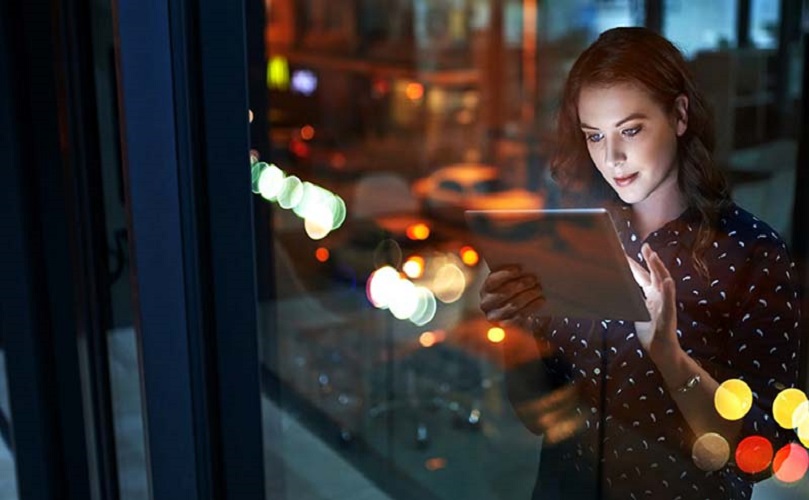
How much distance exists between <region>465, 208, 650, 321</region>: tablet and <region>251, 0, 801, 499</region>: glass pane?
0.17 feet

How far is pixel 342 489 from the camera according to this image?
10.3 ft

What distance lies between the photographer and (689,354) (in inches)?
41.6

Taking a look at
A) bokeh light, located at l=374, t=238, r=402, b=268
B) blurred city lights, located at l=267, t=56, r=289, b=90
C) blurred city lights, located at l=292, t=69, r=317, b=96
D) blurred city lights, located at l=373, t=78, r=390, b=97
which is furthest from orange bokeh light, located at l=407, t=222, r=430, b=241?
blurred city lights, located at l=373, t=78, r=390, b=97

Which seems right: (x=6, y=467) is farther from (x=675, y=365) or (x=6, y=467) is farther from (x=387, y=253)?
(x=387, y=253)

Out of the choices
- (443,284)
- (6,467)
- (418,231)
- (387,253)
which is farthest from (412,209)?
(6,467)

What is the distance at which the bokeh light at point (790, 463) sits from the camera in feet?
3.66

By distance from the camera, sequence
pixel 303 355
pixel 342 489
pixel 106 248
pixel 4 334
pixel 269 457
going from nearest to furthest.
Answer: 1. pixel 269 457
2. pixel 4 334
3. pixel 106 248
4. pixel 342 489
5. pixel 303 355

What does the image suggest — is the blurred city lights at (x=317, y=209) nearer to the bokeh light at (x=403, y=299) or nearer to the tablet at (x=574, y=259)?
the bokeh light at (x=403, y=299)

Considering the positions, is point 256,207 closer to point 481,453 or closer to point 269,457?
point 269,457

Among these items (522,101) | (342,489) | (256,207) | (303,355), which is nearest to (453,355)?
(303,355)

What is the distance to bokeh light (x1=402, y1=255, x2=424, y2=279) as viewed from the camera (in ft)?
15.4

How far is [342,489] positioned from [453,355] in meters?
1.50

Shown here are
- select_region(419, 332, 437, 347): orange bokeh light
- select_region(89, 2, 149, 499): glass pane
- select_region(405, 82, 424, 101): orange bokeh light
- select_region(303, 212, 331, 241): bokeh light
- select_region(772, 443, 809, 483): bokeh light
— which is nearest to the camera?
select_region(772, 443, 809, 483): bokeh light

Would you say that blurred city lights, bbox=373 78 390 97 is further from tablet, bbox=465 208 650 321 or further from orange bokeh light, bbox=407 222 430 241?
tablet, bbox=465 208 650 321
